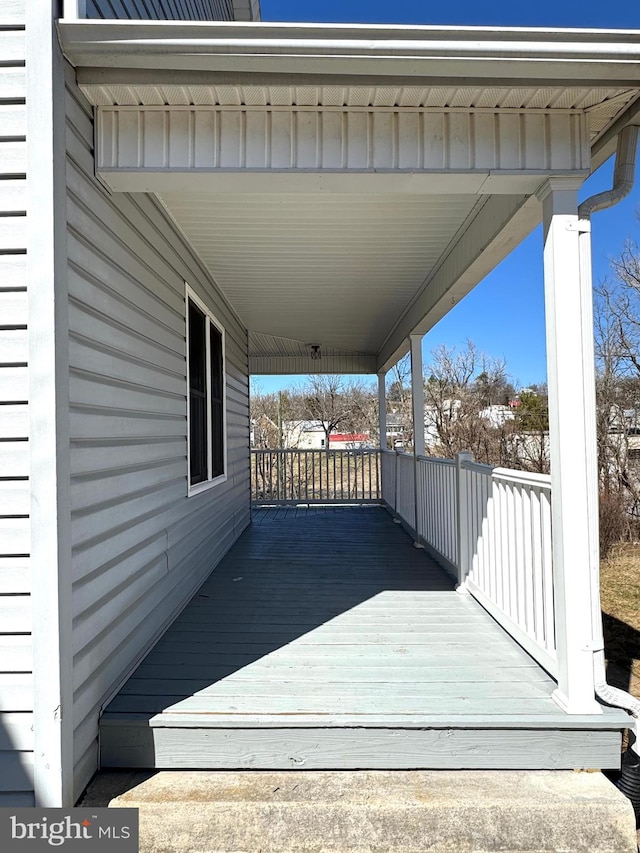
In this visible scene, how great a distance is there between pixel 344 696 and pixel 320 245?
311cm

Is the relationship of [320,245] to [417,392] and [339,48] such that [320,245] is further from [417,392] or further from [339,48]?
[417,392]

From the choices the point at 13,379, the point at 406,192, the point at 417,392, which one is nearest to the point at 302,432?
the point at 417,392

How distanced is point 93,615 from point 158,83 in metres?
2.16

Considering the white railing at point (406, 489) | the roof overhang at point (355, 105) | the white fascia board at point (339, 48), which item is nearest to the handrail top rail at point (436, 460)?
the white railing at point (406, 489)

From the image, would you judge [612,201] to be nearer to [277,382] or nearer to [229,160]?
[229,160]

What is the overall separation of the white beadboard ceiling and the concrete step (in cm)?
298

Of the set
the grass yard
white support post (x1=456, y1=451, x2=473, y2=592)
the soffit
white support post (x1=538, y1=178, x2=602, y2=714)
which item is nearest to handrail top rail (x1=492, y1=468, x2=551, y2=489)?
white support post (x1=538, y1=178, x2=602, y2=714)

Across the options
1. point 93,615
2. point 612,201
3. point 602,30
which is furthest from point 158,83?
point 93,615

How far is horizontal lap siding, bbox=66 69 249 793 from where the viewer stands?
2.01 meters

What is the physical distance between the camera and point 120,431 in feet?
7.97

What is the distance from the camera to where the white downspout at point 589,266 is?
2.15 m

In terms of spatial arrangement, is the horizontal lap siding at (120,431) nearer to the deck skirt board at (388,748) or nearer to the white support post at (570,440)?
the deck skirt board at (388,748)

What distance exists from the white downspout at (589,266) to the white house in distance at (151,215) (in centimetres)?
2

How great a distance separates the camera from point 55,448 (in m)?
1.83
